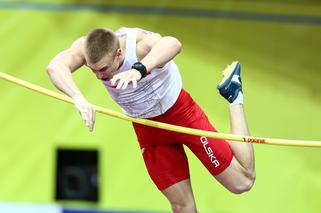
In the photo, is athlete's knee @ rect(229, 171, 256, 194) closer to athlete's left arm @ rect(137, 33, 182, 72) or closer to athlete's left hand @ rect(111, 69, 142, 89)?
athlete's left arm @ rect(137, 33, 182, 72)

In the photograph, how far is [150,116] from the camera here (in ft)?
15.1

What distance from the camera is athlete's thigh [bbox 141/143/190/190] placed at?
4684 millimetres

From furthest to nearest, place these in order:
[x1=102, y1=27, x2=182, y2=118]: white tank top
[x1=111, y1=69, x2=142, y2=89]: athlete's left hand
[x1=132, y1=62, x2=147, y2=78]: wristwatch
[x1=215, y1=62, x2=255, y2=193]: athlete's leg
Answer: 1. [x1=215, y1=62, x2=255, y2=193]: athlete's leg
2. [x1=102, y1=27, x2=182, y2=118]: white tank top
3. [x1=132, y1=62, x2=147, y2=78]: wristwatch
4. [x1=111, y1=69, x2=142, y2=89]: athlete's left hand

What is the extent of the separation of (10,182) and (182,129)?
2.18 m

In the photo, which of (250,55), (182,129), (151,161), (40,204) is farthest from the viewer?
(250,55)

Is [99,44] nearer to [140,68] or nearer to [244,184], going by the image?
[140,68]

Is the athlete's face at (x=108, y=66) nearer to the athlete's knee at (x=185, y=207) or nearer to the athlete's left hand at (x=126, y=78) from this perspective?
the athlete's left hand at (x=126, y=78)

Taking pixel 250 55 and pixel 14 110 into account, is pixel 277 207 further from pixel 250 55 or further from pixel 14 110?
pixel 14 110

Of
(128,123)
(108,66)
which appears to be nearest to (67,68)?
(108,66)

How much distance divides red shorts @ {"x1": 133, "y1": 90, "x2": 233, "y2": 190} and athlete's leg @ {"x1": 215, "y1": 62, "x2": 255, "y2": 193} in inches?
3.6

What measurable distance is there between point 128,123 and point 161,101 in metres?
1.70

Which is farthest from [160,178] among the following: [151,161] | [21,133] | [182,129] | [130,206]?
[21,133]

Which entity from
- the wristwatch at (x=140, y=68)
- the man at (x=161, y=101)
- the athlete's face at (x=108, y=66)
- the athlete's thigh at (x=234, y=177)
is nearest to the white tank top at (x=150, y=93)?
the man at (x=161, y=101)

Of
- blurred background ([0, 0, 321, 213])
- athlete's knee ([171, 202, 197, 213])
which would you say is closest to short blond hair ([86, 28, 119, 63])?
athlete's knee ([171, 202, 197, 213])
